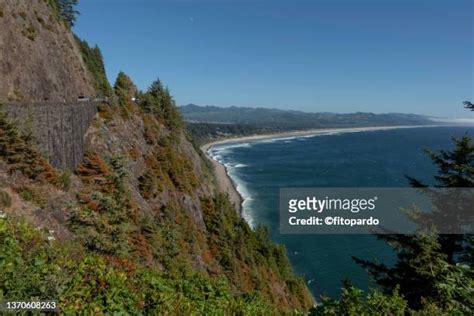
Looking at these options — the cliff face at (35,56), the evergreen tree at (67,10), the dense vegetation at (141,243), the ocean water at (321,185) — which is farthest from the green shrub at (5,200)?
the evergreen tree at (67,10)

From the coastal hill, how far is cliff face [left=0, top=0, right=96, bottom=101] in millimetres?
144

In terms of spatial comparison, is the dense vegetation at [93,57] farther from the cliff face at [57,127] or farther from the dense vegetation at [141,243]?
the cliff face at [57,127]

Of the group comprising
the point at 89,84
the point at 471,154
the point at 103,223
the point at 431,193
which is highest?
the point at 89,84

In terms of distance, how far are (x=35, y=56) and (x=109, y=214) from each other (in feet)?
86.5

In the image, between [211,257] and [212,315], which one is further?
[211,257]

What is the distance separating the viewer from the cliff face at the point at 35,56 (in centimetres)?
3057

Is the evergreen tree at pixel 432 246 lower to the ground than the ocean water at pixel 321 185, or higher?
higher

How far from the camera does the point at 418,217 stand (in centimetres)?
1433

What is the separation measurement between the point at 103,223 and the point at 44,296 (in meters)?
10.9

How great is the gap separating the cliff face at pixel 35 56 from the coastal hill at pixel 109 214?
0.14m

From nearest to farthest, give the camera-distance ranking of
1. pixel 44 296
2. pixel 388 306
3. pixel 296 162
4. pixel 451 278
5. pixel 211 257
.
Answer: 1. pixel 44 296
2. pixel 451 278
3. pixel 388 306
4. pixel 211 257
5. pixel 296 162

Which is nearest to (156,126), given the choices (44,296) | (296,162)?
(44,296)

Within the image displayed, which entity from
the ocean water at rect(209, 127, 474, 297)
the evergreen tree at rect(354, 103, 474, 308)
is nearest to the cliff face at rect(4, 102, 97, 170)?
the ocean water at rect(209, 127, 474, 297)

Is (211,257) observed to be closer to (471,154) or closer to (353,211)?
(471,154)
